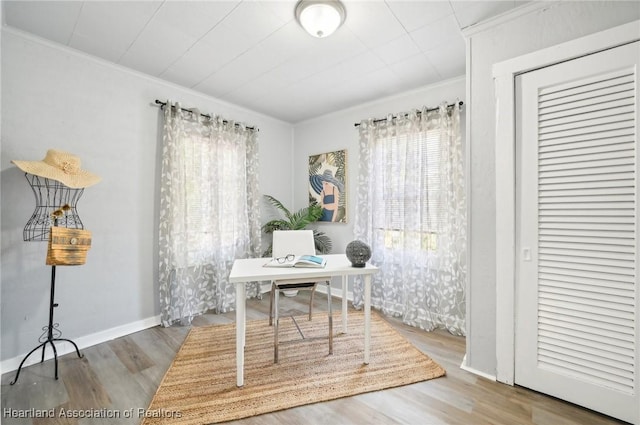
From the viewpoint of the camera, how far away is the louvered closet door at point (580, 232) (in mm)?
1461

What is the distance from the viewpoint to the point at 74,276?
228 centimetres

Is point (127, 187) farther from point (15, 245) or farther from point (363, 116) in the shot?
point (363, 116)

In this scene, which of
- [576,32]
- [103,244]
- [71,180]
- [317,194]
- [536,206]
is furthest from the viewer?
[317,194]

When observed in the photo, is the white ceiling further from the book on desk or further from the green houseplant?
the book on desk

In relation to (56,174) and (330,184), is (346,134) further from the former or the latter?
(56,174)

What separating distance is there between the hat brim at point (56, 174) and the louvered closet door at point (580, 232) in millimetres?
3182

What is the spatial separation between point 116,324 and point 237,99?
275cm

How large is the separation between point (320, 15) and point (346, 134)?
1985 millimetres

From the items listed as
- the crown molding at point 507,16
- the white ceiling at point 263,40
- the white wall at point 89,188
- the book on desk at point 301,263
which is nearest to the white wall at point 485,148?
the crown molding at point 507,16

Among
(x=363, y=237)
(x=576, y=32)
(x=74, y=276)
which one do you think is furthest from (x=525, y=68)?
(x=74, y=276)

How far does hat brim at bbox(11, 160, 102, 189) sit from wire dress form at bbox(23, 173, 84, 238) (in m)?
0.18

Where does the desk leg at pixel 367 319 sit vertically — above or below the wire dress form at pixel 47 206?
below

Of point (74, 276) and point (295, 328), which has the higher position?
point (74, 276)

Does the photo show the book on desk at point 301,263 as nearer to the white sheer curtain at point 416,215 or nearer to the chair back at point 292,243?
the chair back at point 292,243
